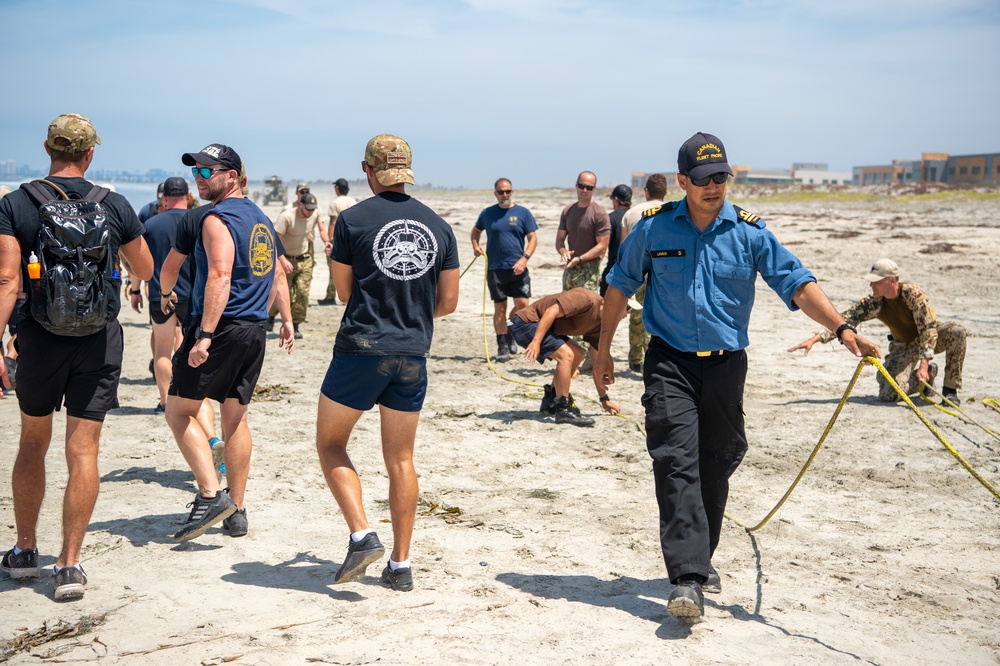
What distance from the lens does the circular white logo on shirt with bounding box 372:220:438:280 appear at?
423cm

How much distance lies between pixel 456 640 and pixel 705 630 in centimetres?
109

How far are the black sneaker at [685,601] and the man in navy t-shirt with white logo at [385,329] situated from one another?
4.15ft

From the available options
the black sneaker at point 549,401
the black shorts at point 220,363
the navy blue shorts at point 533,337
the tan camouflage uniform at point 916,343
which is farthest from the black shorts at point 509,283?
the black shorts at point 220,363

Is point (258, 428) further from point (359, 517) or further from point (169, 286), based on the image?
point (359, 517)

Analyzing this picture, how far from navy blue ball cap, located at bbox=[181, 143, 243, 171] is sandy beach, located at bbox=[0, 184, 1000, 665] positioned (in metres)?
2.08

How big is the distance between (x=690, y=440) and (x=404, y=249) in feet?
5.12

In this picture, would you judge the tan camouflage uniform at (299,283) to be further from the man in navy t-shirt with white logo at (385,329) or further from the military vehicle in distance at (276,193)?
the military vehicle in distance at (276,193)

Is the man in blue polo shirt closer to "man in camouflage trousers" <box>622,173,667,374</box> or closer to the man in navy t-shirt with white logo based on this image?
"man in camouflage trousers" <box>622,173,667,374</box>

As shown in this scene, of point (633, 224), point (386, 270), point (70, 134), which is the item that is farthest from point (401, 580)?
point (633, 224)

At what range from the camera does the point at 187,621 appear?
13.5ft

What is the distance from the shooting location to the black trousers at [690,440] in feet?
13.6

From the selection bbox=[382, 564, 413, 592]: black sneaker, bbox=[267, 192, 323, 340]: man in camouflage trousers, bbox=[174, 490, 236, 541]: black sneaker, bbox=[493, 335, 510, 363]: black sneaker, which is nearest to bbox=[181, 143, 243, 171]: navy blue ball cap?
bbox=[174, 490, 236, 541]: black sneaker

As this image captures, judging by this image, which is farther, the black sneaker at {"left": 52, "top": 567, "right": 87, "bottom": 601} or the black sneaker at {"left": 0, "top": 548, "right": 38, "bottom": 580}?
the black sneaker at {"left": 0, "top": 548, "right": 38, "bottom": 580}

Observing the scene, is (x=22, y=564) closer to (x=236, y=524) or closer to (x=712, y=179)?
(x=236, y=524)
